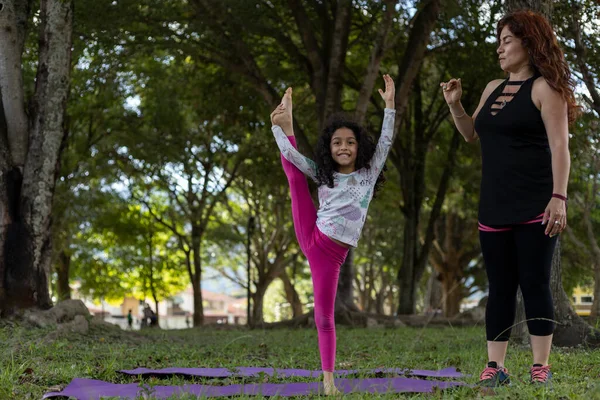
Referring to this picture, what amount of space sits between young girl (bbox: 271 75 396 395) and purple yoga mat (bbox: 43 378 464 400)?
0.71 ft

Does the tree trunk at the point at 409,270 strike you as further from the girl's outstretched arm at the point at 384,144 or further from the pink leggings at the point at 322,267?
the pink leggings at the point at 322,267

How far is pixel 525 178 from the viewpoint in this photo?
4258 millimetres

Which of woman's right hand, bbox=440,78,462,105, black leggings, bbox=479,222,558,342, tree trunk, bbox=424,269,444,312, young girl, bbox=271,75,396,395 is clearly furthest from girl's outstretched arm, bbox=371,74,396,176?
tree trunk, bbox=424,269,444,312

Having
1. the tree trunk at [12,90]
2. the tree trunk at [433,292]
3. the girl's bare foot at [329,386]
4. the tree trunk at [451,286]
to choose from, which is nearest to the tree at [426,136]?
the tree trunk at [451,286]

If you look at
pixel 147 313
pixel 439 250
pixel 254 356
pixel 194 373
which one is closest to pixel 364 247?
pixel 439 250

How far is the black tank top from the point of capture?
166 inches

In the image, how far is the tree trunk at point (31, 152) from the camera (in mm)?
9547

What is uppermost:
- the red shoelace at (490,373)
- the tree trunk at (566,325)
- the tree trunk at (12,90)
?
the tree trunk at (12,90)

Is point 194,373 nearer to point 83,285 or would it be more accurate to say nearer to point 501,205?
point 501,205

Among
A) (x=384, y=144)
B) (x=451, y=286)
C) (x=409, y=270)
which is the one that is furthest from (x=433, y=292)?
(x=384, y=144)

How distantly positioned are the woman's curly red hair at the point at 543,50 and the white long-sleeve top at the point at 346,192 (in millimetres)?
1015

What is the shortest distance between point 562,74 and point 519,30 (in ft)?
1.24

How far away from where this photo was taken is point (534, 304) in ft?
14.0

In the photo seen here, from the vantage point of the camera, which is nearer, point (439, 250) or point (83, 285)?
point (439, 250)
